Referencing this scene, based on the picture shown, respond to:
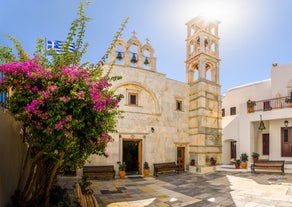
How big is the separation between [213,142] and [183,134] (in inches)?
102

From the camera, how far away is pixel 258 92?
2228 cm

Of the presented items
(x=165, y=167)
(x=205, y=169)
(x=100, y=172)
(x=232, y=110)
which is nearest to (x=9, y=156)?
(x=100, y=172)

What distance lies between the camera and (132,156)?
561 inches

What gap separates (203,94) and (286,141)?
8.53m

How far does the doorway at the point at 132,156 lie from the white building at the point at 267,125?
1023 cm

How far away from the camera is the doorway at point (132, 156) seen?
14.0 meters

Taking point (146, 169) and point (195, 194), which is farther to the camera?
point (146, 169)

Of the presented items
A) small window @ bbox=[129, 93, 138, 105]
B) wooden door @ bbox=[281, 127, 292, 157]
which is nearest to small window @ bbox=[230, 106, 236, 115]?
wooden door @ bbox=[281, 127, 292, 157]

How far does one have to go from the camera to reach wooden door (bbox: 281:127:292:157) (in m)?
16.9

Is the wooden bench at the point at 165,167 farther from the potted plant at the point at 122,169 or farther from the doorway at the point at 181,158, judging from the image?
the potted plant at the point at 122,169

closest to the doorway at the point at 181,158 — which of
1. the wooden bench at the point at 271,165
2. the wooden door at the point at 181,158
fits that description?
the wooden door at the point at 181,158

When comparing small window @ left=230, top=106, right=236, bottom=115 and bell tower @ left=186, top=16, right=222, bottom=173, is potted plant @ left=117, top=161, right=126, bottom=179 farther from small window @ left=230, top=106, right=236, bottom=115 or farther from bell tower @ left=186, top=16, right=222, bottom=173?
small window @ left=230, top=106, right=236, bottom=115

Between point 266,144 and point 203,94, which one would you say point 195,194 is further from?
point 266,144

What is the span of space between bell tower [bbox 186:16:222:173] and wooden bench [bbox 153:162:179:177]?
75.5 inches
